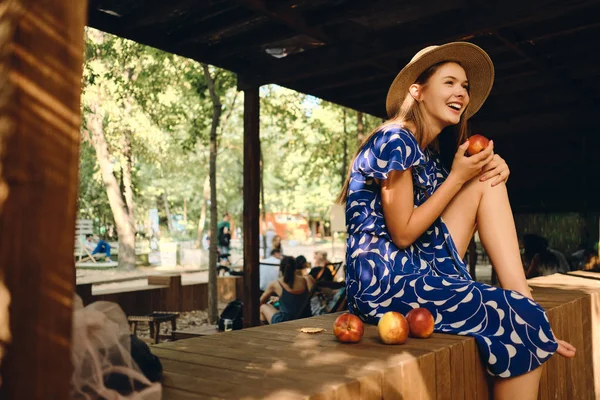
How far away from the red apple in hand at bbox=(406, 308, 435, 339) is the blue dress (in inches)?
5.4

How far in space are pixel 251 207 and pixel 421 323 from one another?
4.26 meters

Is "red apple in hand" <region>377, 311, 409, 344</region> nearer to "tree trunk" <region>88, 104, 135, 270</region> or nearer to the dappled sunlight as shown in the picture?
the dappled sunlight

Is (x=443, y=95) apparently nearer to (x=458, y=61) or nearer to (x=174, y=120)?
(x=458, y=61)

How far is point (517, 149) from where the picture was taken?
10.2 metres

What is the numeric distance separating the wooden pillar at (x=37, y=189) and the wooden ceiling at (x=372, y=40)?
3787mm

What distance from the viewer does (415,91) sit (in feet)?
9.09

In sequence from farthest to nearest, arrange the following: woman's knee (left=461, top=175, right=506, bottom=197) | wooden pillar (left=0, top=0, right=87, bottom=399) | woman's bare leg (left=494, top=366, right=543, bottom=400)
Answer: woman's knee (left=461, top=175, right=506, bottom=197)
woman's bare leg (left=494, top=366, right=543, bottom=400)
wooden pillar (left=0, top=0, right=87, bottom=399)

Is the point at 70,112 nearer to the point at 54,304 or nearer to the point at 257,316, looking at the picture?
the point at 54,304

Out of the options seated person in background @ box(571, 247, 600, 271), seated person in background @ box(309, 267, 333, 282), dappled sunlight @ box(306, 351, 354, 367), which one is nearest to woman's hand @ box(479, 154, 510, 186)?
dappled sunlight @ box(306, 351, 354, 367)

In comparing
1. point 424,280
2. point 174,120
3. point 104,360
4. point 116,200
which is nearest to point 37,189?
point 104,360

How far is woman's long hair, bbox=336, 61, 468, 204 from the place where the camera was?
270 cm

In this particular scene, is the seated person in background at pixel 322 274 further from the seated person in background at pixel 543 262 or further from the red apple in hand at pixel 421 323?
the red apple in hand at pixel 421 323

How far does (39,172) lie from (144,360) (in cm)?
72

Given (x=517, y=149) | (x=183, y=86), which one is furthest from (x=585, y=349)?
(x=183, y=86)
